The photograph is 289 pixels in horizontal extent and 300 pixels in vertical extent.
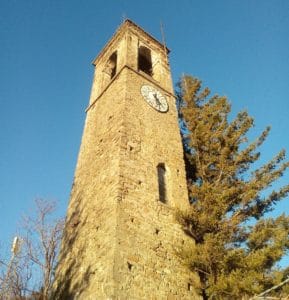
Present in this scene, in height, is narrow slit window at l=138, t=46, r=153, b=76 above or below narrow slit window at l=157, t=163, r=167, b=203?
above

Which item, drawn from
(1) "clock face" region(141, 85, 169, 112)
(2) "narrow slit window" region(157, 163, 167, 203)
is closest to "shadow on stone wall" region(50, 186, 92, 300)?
(2) "narrow slit window" region(157, 163, 167, 203)

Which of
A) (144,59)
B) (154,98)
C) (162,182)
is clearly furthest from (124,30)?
(162,182)

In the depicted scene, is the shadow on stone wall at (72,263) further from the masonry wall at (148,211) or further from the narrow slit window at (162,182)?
the narrow slit window at (162,182)

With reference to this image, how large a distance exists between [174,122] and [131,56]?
3.63 m

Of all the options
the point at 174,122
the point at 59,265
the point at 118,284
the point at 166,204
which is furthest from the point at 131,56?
the point at 118,284

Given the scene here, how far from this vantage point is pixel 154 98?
13742 millimetres

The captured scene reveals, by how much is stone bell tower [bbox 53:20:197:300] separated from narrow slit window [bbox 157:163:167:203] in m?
0.04

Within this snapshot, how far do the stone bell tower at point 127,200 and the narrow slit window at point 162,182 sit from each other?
36mm

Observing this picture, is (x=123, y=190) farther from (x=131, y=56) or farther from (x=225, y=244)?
(x=131, y=56)

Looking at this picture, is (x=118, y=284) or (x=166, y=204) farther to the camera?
(x=166, y=204)

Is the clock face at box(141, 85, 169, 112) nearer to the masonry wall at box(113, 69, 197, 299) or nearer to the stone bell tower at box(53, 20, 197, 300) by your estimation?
the stone bell tower at box(53, 20, 197, 300)

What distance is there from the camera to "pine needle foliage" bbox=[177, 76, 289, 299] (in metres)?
8.16

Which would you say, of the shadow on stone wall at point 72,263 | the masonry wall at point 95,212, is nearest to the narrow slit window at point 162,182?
the masonry wall at point 95,212

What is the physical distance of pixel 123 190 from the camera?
9.30 meters
